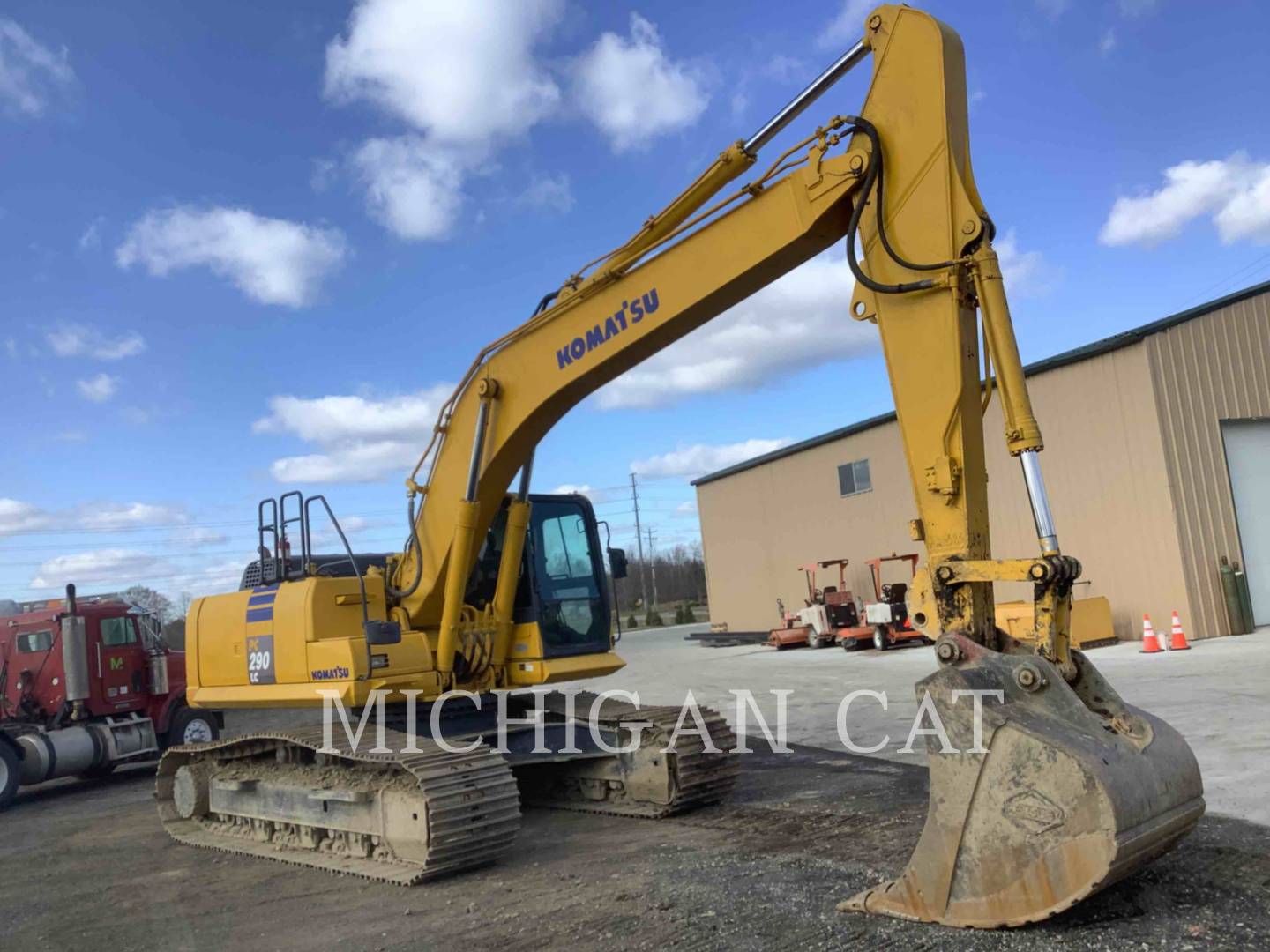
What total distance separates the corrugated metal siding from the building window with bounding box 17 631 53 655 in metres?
16.9

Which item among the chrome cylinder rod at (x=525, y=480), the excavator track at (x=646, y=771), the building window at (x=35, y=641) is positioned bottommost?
the excavator track at (x=646, y=771)

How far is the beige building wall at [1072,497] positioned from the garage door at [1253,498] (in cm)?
159

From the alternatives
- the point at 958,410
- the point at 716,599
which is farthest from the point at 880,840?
the point at 716,599

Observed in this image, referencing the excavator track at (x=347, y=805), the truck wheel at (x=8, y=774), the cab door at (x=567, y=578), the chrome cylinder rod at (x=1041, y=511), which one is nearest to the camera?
the chrome cylinder rod at (x=1041, y=511)

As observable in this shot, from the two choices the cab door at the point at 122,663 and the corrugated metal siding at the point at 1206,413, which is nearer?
the cab door at the point at 122,663

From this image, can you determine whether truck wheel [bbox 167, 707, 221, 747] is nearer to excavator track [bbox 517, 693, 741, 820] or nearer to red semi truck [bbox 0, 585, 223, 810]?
red semi truck [bbox 0, 585, 223, 810]

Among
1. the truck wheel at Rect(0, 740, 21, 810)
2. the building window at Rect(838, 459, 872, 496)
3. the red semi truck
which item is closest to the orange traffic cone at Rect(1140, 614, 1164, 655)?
the building window at Rect(838, 459, 872, 496)

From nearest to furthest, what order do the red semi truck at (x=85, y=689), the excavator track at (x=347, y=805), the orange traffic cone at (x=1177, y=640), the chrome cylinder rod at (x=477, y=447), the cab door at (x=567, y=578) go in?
1. the excavator track at (x=347, y=805)
2. the chrome cylinder rod at (x=477, y=447)
3. the cab door at (x=567, y=578)
4. the red semi truck at (x=85, y=689)
5. the orange traffic cone at (x=1177, y=640)

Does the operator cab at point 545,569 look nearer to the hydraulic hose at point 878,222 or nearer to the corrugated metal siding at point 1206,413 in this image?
the hydraulic hose at point 878,222

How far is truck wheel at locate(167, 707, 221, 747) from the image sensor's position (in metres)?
14.3

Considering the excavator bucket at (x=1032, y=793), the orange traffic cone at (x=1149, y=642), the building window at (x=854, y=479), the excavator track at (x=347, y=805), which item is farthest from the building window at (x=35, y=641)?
the building window at (x=854, y=479)

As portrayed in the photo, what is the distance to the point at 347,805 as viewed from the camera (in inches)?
297

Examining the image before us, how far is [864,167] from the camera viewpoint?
5574mm

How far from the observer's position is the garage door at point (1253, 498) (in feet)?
59.1
